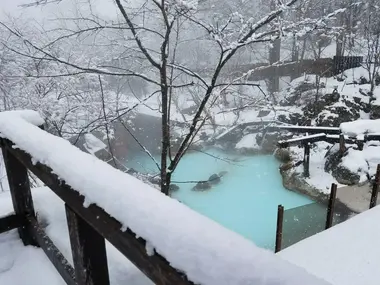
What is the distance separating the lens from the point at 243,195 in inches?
447

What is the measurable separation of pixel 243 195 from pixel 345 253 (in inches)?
301

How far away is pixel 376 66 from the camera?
1466cm

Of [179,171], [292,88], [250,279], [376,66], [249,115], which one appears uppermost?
[250,279]

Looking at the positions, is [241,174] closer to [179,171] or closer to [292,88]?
[179,171]

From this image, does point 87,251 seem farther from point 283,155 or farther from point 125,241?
point 283,155

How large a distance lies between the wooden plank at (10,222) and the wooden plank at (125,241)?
1231 millimetres

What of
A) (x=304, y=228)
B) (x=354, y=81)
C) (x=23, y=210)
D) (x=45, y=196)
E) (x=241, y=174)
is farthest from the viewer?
(x=354, y=81)

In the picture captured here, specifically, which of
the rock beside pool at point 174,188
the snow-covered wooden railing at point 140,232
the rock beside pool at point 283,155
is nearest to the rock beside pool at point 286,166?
the rock beside pool at point 283,155

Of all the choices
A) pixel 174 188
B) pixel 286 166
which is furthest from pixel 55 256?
pixel 286 166

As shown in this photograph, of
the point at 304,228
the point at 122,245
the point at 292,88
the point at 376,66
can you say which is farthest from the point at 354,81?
the point at 122,245

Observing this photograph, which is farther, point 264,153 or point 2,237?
point 264,153

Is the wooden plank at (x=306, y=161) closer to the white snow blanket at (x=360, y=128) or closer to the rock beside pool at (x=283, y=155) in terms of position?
the white snow blanket at (x=360, y=128)

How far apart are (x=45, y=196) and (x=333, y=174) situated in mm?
9161

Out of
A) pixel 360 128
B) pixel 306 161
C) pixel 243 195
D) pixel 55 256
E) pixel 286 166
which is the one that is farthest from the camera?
pixel 286 166
